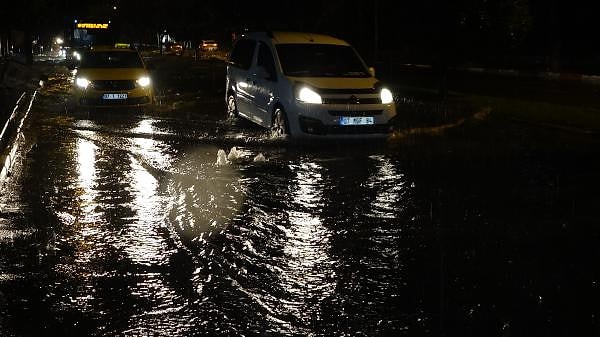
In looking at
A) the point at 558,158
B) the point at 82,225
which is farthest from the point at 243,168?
the point at 558,158

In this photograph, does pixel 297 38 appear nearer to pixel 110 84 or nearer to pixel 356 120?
pixel 356 120

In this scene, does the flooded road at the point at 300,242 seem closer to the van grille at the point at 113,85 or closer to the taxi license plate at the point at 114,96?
the taxi license plate at the point at 114,96

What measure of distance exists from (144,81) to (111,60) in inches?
68.4

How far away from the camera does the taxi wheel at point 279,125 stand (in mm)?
14352

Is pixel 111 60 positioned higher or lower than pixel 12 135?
higher

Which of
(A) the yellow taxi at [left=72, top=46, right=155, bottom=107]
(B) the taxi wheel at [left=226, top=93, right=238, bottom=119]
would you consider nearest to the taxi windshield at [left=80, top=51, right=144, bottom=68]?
(A) the yellow taxi at [left=72, top=46, right=155, bottom=107]

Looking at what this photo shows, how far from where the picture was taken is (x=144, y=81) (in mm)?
20703

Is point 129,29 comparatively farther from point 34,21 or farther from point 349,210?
Answer: point 349,210

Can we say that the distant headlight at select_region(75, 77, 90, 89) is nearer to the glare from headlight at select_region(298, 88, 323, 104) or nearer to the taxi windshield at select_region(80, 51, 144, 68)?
the taxi windshield at select_region(80, 51, 144, 68)

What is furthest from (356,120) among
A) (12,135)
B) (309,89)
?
(12,135)

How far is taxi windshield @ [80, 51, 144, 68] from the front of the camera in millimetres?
21516

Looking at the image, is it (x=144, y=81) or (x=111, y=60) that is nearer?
(x=144, y=81)

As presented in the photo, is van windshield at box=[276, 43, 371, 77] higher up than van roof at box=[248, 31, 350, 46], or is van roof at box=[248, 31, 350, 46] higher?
van roof at box=[248, 31, 350, 46]

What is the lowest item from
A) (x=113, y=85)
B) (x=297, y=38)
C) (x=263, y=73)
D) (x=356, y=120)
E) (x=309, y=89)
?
(x=356, y=120)
